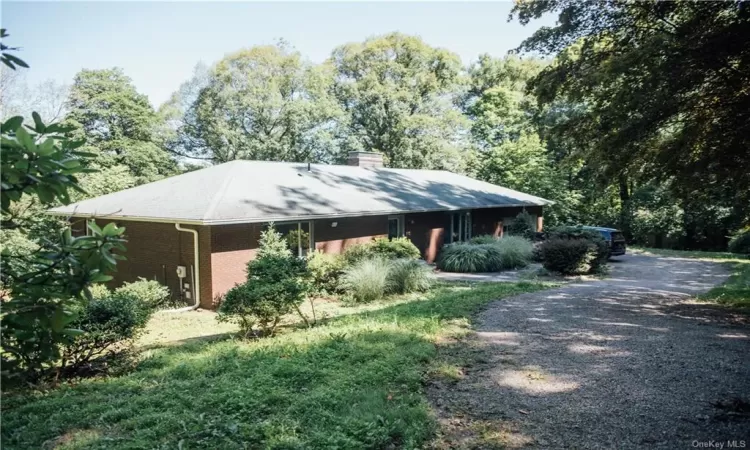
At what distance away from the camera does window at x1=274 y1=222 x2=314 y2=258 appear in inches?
574

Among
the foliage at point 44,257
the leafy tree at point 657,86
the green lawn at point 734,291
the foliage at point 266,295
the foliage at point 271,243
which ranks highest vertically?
the leafy tree at point 657,86

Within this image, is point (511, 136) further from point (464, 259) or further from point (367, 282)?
point (367, 282)

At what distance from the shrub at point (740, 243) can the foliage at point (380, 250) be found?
63.3 feet

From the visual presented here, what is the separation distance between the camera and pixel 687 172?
8906 millimetres

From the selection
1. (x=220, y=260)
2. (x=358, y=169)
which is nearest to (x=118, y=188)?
(x=358, y=169)

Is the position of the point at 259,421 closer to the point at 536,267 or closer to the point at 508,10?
the point at 508,10

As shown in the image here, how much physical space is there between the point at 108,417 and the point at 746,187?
1101 cm

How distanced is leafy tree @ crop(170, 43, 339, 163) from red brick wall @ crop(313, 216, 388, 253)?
17.1m

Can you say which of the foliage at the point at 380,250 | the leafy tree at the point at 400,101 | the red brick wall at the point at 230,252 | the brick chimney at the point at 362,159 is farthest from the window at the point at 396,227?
the leafy tree at the point at 400,101

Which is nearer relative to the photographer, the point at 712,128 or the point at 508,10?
the point at 712,128

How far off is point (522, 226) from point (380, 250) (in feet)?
41.3

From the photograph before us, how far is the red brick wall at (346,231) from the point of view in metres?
15.5

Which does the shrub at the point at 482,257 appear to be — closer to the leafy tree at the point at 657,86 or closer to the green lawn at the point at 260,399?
the leafy tree at the point at 657,86

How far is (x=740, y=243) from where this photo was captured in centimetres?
2414
